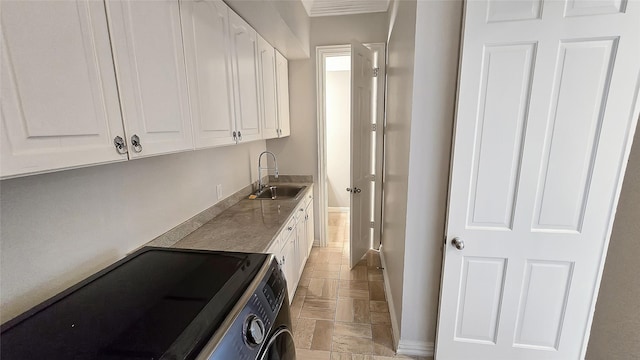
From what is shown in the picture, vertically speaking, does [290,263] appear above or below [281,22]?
below

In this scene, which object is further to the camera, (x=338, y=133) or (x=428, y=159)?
(x=338, y=133)

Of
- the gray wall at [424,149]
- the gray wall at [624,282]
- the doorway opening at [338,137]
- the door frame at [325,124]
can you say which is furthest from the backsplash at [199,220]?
the gray wall at [624,282]

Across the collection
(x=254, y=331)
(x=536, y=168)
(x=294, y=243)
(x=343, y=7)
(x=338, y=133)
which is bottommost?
(x=294, y=243)

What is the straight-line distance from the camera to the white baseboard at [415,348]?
1.72 meters

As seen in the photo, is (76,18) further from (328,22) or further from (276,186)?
(328,22)

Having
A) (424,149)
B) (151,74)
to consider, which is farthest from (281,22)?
(424,149)

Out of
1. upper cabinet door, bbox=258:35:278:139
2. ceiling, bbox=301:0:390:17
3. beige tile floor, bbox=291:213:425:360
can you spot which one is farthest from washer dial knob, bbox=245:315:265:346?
ceiling, bbox=301:0:390:17

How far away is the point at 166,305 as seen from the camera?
737 millimetres

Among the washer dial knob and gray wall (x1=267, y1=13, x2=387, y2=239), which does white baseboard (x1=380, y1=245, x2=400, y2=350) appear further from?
the washer dial knob

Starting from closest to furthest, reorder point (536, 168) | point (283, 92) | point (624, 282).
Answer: point (624, 282) < point (536, 168) < point (283, 92)

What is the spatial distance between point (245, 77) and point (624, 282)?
237cm

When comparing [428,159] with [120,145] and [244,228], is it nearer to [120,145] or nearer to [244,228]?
[244,228]

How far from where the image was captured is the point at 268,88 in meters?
2.33

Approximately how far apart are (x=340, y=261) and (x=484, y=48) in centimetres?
245
